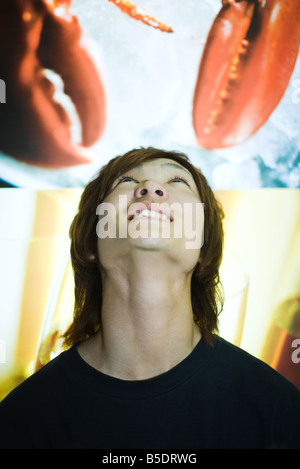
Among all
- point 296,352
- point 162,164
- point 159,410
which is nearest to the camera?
point 159,410

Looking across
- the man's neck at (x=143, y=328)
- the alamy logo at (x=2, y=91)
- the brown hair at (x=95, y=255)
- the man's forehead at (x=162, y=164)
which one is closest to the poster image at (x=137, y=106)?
the alamy logo at (x=2, y=91)

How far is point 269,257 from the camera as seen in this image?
146cm

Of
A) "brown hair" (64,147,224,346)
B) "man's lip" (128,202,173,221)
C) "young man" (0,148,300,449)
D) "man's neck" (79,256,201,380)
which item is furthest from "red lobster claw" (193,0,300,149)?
"man's neck" (79,256,201,380)

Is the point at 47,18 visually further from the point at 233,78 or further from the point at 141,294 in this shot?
the point at 141,294

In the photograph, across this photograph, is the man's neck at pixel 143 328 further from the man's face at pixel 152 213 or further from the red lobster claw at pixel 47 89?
the red lobster claw at pixel 47 89

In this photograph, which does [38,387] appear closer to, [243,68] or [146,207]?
[146,207]

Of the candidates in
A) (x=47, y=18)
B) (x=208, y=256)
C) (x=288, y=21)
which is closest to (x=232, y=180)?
(x=208, y=256)

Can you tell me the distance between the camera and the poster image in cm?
150

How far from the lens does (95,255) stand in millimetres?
1217

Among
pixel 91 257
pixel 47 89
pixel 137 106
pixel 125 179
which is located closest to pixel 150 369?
pixel 91 257

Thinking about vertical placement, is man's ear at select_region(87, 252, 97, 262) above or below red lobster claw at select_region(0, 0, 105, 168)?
below

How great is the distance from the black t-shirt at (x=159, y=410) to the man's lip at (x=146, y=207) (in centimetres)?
40

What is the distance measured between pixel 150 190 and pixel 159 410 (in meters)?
0.57

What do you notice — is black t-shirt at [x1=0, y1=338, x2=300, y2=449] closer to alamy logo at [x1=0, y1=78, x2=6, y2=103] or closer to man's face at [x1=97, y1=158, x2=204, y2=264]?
man's face at [x1=97, y1=158, x2=204, y2=264]
